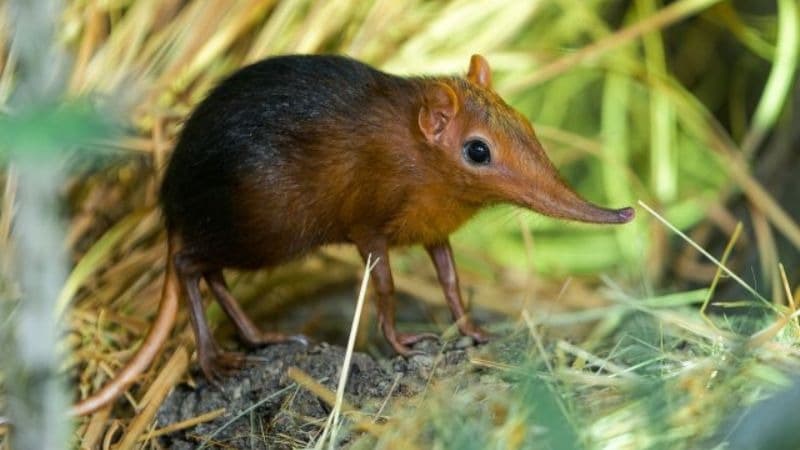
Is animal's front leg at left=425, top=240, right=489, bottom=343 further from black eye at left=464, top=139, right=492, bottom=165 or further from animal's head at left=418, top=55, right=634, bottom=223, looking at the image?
black eye at left=464, top=139, right=492, bottom=165

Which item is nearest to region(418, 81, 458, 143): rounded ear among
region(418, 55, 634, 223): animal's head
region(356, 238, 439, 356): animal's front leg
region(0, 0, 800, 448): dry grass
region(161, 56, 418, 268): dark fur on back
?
region(418, 55, 634, 223): animal's head

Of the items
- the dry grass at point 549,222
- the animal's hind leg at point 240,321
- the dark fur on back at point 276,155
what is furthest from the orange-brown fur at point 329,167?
the dry grass at point 549,222

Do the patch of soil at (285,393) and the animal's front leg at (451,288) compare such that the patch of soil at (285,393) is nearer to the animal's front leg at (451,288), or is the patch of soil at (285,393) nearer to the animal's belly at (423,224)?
the animal's front leg at (451,288)

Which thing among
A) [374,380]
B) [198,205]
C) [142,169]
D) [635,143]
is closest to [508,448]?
[374,380]

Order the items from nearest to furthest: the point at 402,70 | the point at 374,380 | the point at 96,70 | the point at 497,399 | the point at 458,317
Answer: the point at 497,399 → the point at 374,380 → the point at 458,317 → the point at 96,70 → the point at 402,70

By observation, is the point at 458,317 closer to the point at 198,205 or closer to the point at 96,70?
the point at 198,205

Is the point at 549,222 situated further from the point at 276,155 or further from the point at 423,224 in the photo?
the point at 276,155
